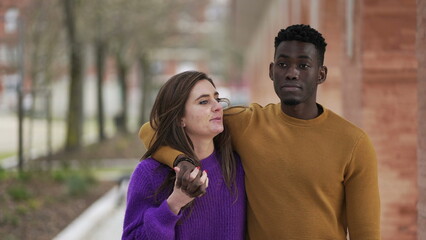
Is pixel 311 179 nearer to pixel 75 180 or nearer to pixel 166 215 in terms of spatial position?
pixel 166 215

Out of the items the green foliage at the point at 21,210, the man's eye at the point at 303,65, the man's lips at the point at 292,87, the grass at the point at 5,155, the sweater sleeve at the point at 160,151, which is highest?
the man's eye at the point at 303,65

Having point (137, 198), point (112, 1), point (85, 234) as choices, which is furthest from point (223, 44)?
point (137, 198)

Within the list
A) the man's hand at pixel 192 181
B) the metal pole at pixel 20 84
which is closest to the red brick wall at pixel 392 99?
Result: the man's hand at pixel 192 181

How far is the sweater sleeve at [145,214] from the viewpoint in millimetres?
2896

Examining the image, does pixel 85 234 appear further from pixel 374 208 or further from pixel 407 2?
pixel 374 208

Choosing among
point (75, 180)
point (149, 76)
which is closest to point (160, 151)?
point (75, 180)

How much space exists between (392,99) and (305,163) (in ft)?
12.8

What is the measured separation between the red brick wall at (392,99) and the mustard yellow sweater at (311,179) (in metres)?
3.63

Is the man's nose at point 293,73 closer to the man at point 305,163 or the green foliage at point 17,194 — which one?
the man at point 305,163

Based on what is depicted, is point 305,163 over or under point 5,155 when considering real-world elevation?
over

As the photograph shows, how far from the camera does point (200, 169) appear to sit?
9.86ft

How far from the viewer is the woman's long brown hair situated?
3055 mm

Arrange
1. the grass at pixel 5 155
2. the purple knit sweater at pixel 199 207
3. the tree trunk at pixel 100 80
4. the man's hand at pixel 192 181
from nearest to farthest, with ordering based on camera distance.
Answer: the man's hand at pixel 192 181 < the purple knit sweater at pixel 199 207 < the grass at pixel 5 155 < the tree trunk at pixel 100 80

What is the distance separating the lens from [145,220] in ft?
9.64
